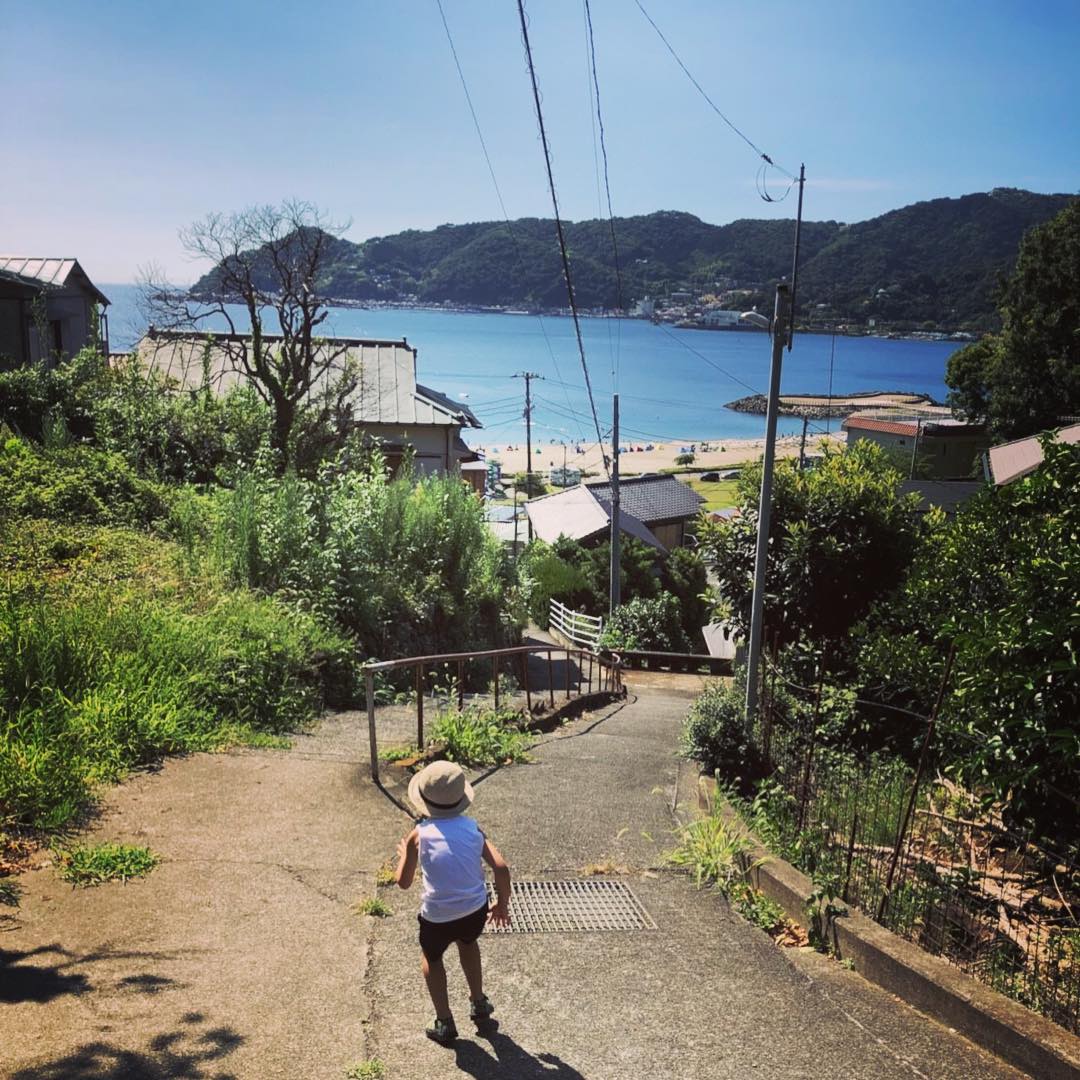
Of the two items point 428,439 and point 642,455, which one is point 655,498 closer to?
point 428,439

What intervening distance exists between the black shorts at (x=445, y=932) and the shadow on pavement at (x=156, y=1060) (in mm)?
885

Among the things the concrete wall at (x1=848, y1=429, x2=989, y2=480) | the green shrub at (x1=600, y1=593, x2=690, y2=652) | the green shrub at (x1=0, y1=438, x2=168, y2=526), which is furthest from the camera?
the concrete wall at (x1=848, y1=429, x2=989, y2=480)

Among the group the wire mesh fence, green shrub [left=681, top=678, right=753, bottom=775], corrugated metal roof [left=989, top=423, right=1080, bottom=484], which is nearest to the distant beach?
corrugated metal roof [left=989, top=423, right=1080, bottom=484]

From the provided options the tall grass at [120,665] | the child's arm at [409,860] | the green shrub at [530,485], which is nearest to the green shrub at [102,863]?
the tall grass at [120,665]

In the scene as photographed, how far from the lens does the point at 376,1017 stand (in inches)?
187

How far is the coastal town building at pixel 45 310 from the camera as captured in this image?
2038 cm

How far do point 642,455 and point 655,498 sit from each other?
250 feet

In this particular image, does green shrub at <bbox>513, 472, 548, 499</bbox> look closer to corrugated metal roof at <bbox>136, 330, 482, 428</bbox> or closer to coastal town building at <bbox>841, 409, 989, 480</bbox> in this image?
coastal town building at <bbox>841, 409, 989, 480</bbox>

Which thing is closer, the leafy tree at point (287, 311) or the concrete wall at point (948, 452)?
the leafy tree at point (287, 311)

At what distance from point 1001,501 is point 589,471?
9575 cm

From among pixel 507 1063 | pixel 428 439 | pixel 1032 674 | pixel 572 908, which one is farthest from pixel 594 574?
pixel 507 1063

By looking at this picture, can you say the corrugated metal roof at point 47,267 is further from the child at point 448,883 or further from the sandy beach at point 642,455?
the sandy beach at point 642,455

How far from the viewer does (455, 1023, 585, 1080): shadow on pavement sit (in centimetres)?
430

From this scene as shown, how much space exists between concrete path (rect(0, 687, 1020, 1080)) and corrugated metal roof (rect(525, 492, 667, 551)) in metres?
28.0
